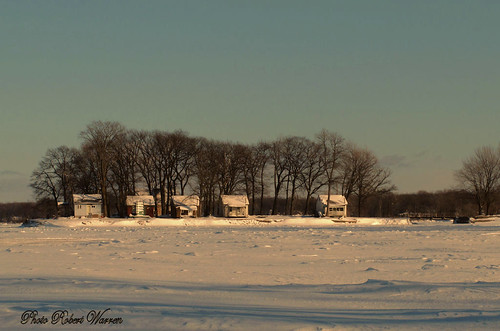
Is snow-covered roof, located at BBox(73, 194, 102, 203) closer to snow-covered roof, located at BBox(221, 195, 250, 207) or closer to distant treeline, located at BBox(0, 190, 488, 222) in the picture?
snow-covered roof, located at BBox(221, 195, 250, 207)

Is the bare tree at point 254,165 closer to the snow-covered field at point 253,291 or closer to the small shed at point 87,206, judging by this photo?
the small shed at point 87,206

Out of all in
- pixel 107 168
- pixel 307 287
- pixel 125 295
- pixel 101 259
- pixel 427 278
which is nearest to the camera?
pixel 125 295

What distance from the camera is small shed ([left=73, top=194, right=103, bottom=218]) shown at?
72312mm

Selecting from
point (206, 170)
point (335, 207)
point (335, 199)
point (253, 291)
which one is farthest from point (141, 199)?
point (253, 291)

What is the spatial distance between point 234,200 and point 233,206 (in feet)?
3.47

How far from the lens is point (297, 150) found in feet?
265

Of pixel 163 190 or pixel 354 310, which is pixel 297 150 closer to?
pixel 163 190

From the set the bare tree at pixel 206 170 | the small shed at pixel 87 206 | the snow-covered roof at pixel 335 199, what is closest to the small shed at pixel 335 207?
the snow-covered roof at pixel 335 199

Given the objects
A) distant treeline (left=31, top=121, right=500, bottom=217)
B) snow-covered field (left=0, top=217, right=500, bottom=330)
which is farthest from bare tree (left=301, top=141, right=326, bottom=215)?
snow-covered field (left=0, top=217, right=500, bottom=330)

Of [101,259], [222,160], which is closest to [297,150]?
[222,160]

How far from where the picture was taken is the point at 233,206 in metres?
77.4

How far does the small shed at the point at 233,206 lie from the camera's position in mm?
77188

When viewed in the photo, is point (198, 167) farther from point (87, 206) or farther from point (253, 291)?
point (253, 291)

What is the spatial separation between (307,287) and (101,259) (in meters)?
10.1
